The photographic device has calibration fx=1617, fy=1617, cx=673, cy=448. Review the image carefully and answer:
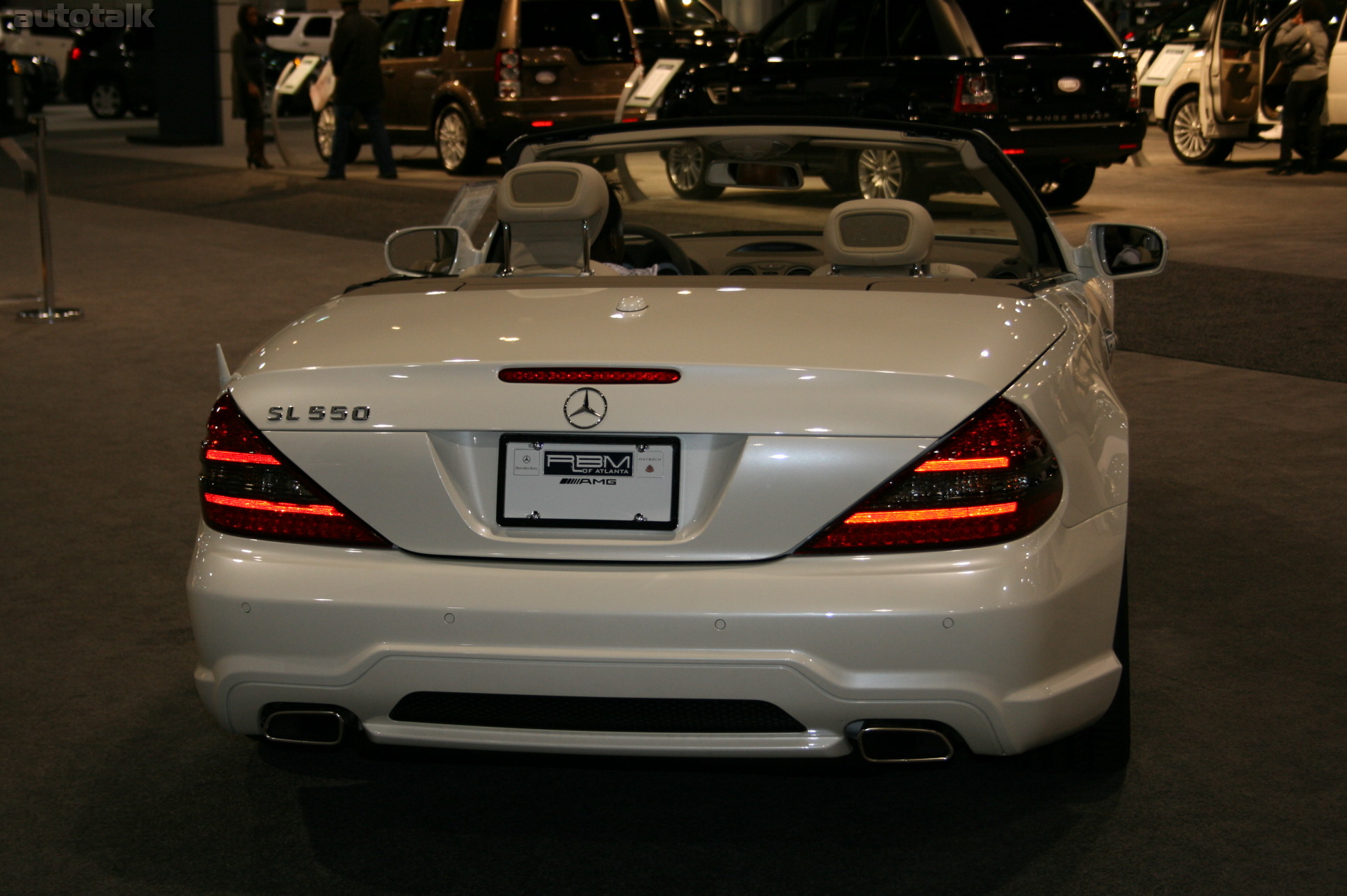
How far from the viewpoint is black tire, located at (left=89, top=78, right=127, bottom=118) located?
116ft

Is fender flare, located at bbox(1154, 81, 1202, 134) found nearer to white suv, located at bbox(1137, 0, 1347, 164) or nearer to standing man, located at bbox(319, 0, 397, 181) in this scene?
white suv, located at bbox(1137, 0, 1347, 164)

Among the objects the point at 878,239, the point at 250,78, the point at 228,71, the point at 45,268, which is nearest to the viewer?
the point at 878,239

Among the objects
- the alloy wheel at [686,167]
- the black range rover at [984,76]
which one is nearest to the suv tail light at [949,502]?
the alloy wheel at [686,167]

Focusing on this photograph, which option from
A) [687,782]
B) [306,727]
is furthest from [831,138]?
[306,727]

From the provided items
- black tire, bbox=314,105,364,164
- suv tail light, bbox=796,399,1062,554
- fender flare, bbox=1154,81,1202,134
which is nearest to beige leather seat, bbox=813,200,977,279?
suv tail light, bbox=796,399,1062,554

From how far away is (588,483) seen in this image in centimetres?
288

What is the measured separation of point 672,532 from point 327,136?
19.6 meters

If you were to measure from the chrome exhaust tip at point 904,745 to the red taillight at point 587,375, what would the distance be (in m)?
0.72

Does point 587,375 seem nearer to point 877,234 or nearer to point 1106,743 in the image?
point 877,234

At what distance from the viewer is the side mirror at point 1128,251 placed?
174 inches

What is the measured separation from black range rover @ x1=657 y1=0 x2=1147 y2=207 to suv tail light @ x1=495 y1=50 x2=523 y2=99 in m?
→ 4.65

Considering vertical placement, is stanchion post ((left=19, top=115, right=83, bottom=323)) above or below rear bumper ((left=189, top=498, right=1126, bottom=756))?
below

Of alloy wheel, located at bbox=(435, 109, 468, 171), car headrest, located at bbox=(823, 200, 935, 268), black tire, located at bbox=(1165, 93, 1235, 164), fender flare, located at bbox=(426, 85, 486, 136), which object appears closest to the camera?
car headrest, located at bbox=(823, 200, 935, 268)

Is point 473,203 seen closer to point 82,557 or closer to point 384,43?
point 82,557
